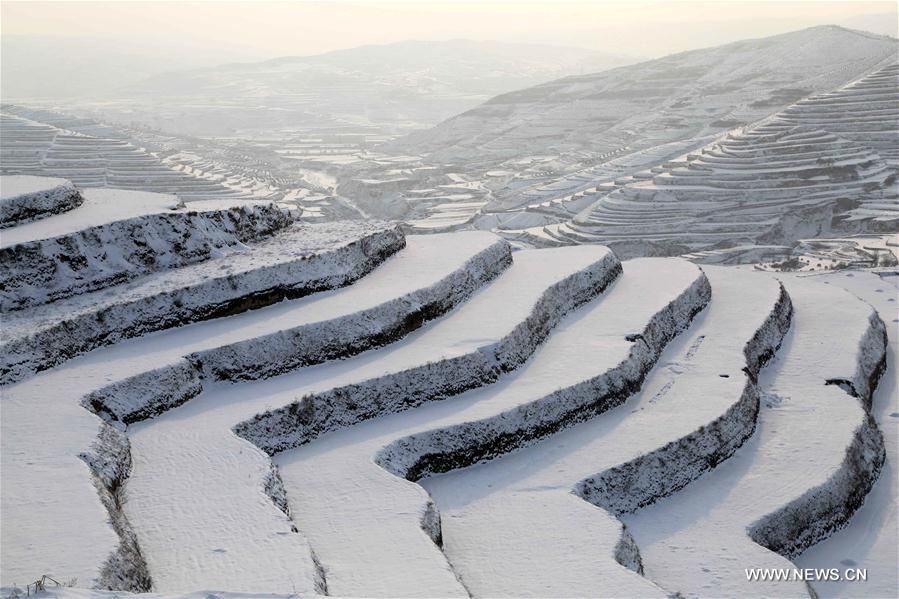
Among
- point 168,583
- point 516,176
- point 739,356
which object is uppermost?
point 168,583

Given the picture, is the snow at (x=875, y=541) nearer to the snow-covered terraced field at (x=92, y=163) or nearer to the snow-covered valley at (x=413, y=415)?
the snow-covered valley at (x=413, y=415)

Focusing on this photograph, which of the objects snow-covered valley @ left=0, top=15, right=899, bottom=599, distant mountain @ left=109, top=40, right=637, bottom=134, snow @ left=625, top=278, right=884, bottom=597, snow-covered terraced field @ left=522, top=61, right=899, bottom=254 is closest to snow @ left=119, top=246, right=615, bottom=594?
snow-covered valley @ left=0, top=15, right=899, bottom=599

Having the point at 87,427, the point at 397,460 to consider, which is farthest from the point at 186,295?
the point at 397,460

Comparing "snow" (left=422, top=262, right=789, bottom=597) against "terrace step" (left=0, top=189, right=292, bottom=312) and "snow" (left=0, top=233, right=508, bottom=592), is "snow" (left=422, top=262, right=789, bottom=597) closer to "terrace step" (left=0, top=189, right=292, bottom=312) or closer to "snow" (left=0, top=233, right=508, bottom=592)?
"snow" (left=0, top=233, right=508, bottom=592)

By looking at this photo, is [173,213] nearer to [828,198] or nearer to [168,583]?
[168,583]

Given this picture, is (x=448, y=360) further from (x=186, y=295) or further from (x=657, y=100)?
(x=657, y=100)

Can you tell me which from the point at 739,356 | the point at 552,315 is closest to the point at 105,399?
the point at 552,315
